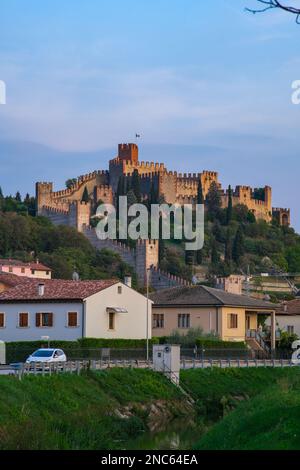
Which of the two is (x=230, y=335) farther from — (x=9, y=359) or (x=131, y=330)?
(x=9, y=359)

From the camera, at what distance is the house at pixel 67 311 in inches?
2490

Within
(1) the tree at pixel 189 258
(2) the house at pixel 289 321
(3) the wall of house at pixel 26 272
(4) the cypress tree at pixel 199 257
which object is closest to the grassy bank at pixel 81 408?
(2) the house at pixel 289 321

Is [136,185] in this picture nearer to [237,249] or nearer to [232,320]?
[237,249]

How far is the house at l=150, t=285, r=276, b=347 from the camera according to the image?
233ft

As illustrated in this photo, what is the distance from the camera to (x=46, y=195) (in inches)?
7106

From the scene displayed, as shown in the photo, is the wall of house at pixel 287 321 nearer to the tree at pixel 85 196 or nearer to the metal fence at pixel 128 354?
the metal fence at pixel 128 354

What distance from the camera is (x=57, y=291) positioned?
64.9 metres

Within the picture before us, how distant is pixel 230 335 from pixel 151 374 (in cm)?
2108

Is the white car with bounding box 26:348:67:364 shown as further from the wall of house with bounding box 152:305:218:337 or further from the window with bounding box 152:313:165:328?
the window with bounding box 152:313:165:328

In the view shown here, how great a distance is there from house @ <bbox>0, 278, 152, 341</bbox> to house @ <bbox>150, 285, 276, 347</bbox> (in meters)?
5.63

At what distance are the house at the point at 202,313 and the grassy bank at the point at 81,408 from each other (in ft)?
65.3

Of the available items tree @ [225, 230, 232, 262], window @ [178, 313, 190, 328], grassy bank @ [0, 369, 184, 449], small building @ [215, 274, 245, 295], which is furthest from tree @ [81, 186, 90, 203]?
grassy bank @ [0, 369, 184, 449]
